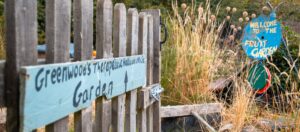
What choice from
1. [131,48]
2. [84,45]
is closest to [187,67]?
[131,48]

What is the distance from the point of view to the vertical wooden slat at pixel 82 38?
5.78 feet

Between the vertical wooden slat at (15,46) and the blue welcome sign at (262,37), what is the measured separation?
14.6 ft

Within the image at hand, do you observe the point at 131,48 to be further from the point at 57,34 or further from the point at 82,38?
the point at 57,34

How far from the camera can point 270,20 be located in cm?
573

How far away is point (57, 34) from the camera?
157 cm

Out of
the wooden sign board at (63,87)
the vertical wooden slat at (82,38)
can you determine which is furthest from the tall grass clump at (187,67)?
the vertical wooden slat at (82,38)

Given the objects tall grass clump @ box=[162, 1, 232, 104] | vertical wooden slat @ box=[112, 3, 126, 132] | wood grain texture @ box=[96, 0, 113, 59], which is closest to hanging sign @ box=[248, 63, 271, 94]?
tall grass clump @ box=[162, 1, 232, 104]

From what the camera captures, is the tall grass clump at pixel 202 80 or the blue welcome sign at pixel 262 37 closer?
the tall grass clump at pixel 202 80

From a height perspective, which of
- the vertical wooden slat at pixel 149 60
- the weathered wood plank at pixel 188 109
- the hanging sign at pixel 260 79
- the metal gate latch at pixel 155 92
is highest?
the vertical wooden slat at pixel 149 60

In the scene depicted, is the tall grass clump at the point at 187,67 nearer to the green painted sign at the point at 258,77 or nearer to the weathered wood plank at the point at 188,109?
the weathered wood plank at the point at 188,109

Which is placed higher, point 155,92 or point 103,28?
point 103,28

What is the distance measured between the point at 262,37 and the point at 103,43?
408cm

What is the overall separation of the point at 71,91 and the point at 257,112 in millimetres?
3433

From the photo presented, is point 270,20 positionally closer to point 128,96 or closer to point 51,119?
point 128,96
